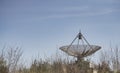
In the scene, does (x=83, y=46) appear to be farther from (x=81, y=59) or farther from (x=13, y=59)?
(x=13, y=59)

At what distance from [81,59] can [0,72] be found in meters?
4.78

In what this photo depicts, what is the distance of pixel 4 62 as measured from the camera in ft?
54.1

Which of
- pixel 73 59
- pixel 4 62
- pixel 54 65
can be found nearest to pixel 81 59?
pixel 73 59

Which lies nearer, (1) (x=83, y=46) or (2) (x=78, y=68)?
(2) (x=78, y=68)

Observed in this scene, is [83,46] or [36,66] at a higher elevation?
[83,46]

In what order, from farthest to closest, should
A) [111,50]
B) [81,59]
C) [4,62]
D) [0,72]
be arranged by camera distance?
[111,50] < [81,59] < [4,62] < [0,72]

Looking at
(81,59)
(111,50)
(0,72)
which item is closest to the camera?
(0,72)

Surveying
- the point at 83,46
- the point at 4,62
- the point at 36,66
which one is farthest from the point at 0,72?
the point at 83,46

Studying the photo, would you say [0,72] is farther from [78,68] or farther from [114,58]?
→ [114,58]

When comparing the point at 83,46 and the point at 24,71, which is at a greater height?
the point at 83,46

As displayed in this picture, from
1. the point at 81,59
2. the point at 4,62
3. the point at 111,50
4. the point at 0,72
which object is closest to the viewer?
the point at 0,72

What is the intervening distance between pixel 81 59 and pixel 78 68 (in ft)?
3.58

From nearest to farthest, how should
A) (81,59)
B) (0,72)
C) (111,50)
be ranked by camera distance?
(0,72), (81,59), (111,50)

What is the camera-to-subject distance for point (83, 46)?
17969mm
